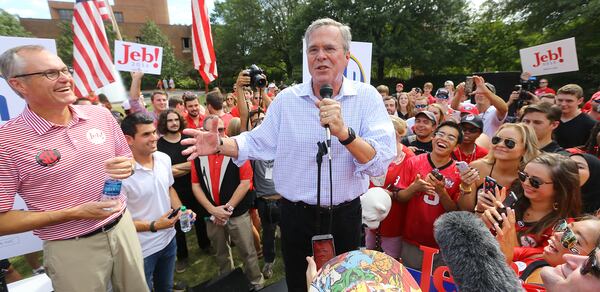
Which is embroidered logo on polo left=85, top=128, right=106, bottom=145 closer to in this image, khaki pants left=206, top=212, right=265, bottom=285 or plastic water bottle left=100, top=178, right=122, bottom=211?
plastic water bottle left=100, top=178, right=122, bottom=211

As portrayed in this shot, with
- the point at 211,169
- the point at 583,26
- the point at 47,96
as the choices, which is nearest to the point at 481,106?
the point at 211,169

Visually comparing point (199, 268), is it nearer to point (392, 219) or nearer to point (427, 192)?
point (392, 219)

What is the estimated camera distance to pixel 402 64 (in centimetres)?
2661

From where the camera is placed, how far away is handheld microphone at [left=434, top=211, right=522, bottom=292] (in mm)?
1022

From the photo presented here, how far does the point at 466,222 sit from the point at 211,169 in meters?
2.78

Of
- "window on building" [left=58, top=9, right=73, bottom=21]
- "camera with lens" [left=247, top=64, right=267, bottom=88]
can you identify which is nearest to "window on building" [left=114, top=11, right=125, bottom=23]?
"window on building" [left=58, top=9, right=73, bottom=21]

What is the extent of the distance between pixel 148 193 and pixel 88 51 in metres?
3.71

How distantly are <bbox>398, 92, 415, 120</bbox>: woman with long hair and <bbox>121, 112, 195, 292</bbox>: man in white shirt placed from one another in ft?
20.3

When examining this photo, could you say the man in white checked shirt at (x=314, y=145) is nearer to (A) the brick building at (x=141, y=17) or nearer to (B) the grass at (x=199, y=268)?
(B) the grass at (x=199, y=268)

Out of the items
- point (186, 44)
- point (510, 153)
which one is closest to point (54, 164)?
point (510, 153)

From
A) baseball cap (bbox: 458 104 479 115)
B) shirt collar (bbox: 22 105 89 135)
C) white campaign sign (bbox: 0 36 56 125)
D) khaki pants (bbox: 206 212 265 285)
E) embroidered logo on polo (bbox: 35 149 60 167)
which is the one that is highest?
white campaign sign (bbox: 0 36 56 125)

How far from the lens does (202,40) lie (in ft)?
19.7

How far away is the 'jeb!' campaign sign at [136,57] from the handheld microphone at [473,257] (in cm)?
614

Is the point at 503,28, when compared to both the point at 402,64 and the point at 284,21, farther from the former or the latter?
the point at 284,21
